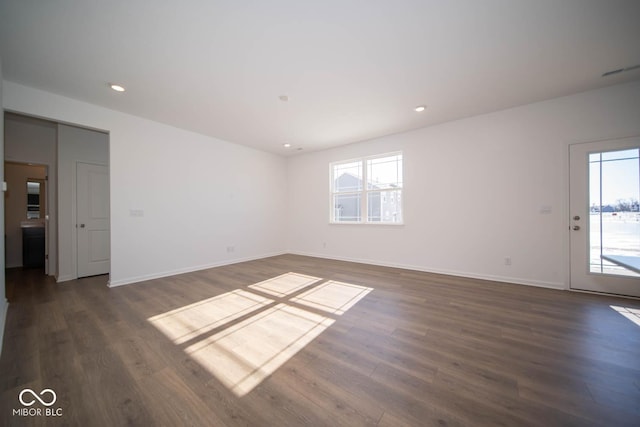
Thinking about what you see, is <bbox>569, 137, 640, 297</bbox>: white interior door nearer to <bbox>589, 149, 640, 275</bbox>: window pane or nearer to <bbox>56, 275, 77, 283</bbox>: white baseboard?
<bbox>589, 149, 640, 275</bbox>: window pane

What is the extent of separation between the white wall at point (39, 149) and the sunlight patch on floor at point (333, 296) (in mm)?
4643

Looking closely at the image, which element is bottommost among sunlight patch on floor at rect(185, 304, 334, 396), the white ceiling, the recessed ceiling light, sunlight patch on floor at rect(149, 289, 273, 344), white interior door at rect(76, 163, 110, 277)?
sunlight patch on floor at rect(185, 304, 334, 396)

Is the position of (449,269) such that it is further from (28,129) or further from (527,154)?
(28,129)

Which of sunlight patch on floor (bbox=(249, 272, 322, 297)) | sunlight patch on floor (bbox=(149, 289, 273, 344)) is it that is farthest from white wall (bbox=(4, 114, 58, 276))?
sunlight patch on floor (bbox=(249, 272, 322, 297))

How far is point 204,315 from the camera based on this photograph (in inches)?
102

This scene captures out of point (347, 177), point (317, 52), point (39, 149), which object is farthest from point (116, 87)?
point (347, 177)

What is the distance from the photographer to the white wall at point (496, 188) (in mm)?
3258

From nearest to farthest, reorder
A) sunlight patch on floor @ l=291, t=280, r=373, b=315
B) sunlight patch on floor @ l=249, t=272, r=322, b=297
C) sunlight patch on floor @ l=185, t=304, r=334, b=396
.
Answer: sunlight patch on floor @ l=185, t=304, r=334, b=396
sunlight patch on floor @ l=291, t=280, r=373, b=315
sunlight patch on floor @ l=249, t=272, r=322, b=297

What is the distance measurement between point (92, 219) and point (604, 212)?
27.3 ft

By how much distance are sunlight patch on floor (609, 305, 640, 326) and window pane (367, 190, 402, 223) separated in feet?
9.72

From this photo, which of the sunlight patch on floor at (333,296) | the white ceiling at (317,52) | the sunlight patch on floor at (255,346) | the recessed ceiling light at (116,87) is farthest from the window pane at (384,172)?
the recessed ceiling light at (116,87)

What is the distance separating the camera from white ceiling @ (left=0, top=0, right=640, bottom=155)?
188 centimetres

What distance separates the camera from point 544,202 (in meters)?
3.44

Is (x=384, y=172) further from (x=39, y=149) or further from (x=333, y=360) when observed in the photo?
(x=39, y=149)
